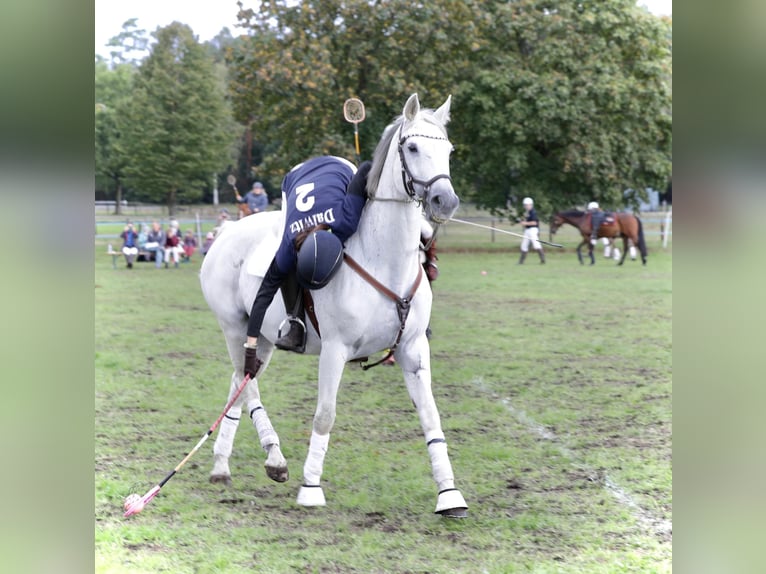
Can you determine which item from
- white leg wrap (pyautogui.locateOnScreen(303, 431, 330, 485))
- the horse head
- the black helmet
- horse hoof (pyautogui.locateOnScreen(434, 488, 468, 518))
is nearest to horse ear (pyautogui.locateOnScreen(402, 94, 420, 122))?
the horse head

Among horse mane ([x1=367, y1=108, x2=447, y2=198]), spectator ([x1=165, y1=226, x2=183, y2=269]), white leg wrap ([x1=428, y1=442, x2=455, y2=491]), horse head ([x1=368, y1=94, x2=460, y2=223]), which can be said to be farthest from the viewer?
spectator ([x1=165, y1=226, x2=183, y2=269])

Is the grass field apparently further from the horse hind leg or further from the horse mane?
the horse mane

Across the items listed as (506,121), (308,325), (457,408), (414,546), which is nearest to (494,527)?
(414,546)

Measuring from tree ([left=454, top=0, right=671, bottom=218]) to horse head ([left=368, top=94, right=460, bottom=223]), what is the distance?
1078 inches

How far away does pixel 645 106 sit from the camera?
34.0 metres

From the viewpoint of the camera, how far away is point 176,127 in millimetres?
47656

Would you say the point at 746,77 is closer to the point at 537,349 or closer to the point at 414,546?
the point at 414,546

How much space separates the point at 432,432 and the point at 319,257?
125 centimetres

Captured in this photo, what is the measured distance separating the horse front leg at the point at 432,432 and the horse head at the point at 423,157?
98cm

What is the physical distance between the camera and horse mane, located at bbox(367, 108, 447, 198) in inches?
193

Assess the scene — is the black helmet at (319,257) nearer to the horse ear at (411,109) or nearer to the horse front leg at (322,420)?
the horse front leg at (322,420)

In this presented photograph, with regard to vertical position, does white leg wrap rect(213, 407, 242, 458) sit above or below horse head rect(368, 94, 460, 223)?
below

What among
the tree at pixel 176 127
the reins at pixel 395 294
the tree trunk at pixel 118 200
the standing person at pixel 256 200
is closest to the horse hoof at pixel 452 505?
the reins at pixel 395 294

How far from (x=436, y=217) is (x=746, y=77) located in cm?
290
